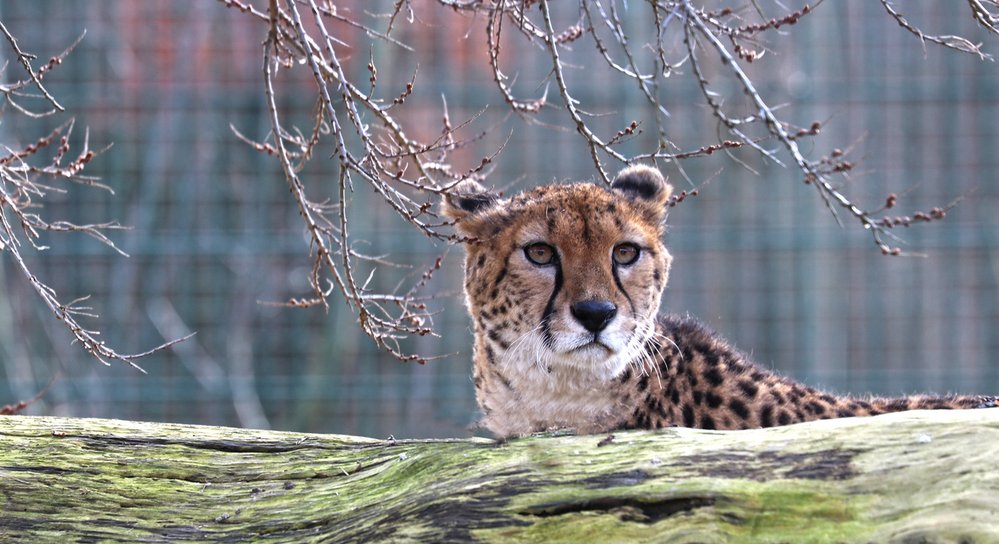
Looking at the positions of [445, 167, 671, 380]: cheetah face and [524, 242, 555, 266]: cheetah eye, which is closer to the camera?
[445, 167, 671, 380]: cheetah face

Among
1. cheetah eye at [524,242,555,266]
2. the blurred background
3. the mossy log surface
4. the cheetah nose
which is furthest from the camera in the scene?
the blurred background

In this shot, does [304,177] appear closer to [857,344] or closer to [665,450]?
[857,344]

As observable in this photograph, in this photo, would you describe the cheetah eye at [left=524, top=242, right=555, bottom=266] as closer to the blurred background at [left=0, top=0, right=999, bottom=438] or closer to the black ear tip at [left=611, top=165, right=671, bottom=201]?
the black ear tip at [left=611, top=165, right=671, bottom=201]

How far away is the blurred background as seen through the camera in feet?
26.0

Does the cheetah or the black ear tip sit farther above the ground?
the black ear tip

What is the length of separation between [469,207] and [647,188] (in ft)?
1.76

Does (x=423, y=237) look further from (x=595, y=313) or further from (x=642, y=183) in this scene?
(x=595, y=313)

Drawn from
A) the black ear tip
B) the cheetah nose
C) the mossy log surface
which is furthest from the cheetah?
the mossy log surface

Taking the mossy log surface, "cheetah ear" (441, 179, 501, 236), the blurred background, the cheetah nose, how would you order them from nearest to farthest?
the mossy log surface
the cheetah nose
"cheetah ear" (441, 179, 501, 236)
the blurred background

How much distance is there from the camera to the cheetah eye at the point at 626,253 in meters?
3.50

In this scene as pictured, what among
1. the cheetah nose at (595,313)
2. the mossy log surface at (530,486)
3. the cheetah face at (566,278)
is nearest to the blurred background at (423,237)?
the cheetah face at (566,278)

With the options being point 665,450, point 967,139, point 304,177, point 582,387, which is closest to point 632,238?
point 582,387

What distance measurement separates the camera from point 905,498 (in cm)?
233

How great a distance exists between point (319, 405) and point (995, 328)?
4391 mm
